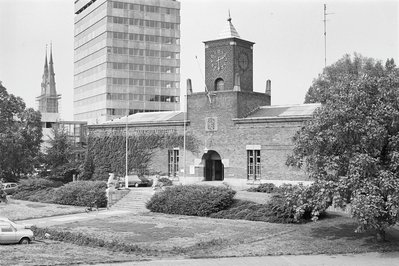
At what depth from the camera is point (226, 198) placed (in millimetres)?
31844

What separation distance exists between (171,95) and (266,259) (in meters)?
68.4

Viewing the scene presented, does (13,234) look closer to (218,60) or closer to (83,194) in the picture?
(83,194)

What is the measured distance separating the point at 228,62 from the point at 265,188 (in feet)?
41.0

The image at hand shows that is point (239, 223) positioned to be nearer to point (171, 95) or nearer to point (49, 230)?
point (49, 230)

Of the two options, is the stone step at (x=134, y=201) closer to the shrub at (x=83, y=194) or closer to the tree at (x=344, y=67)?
the shrub at (x=83, y=194)

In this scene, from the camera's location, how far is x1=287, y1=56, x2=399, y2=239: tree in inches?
852

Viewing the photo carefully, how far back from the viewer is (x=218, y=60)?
45.4 meters

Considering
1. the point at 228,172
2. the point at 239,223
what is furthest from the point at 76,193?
the point at 239,223

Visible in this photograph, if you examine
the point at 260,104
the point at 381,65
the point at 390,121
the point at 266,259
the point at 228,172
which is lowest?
the point at 266,259

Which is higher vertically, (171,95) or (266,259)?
(171,95)

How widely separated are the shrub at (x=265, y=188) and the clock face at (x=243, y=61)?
452 inches

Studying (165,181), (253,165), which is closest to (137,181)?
(165,181)

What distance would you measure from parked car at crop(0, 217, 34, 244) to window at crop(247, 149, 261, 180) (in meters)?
20.9

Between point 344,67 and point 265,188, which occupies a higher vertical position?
point 344,67
